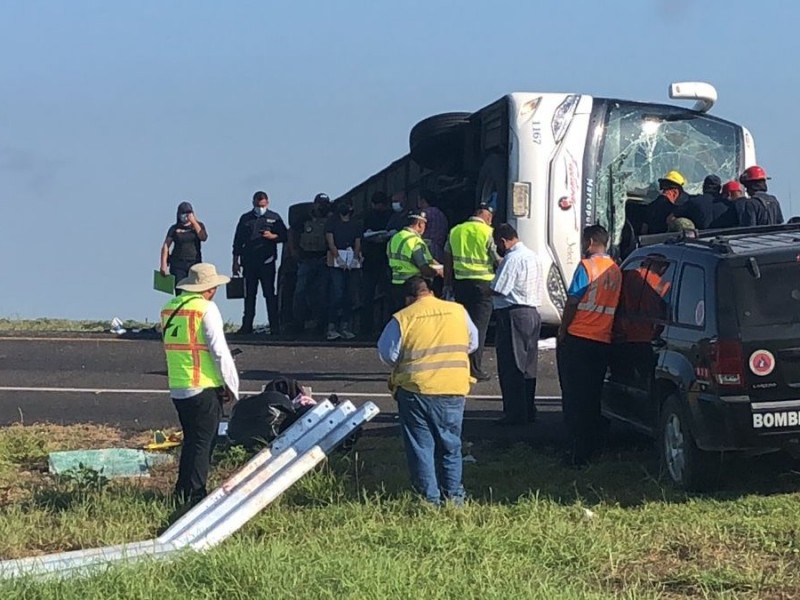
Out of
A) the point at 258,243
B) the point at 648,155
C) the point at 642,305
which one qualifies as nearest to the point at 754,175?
the point at 648,155

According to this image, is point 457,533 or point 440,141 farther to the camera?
point 440,141

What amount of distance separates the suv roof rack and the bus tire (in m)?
6.57

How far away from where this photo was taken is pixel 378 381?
1443 centimetres

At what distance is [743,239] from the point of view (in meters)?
9.16

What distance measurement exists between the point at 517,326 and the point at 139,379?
4891 mm

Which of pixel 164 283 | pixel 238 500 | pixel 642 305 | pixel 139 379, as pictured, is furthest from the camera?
pixel 164 283

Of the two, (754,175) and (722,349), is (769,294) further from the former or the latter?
(754,175)

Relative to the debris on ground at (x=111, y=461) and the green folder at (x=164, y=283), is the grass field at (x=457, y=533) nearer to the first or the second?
the debris on ground at (x=111, y=461)

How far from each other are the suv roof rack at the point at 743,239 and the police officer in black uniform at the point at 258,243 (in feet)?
28.1

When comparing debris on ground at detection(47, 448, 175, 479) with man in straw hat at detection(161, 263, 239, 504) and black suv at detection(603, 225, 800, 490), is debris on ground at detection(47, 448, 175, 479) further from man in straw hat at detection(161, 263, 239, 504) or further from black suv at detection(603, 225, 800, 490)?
black suv at detection(603, 225, 800, 490)

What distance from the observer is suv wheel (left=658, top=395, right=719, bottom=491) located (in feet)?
28.6

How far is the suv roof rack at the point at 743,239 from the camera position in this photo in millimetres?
8711

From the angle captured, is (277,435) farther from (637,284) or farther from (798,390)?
(798,390)

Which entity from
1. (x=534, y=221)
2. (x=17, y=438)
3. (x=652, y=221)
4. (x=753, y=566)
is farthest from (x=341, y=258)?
(x=753, y=566)
